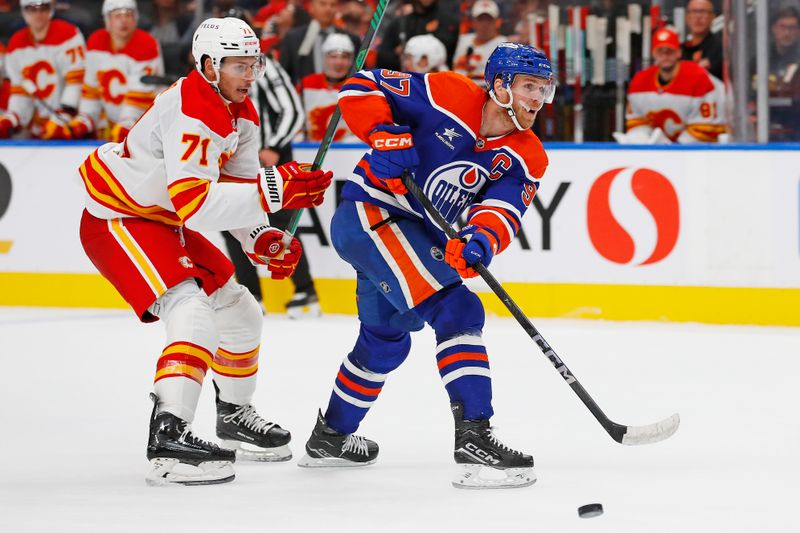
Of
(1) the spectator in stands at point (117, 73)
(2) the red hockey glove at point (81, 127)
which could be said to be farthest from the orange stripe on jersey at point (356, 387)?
(2) the red hockey glove at point (81, 127)

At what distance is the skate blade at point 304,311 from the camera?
20.7 feet

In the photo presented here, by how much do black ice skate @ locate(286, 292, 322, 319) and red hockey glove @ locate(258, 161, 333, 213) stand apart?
2829mm

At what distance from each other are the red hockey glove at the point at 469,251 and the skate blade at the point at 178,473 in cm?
80

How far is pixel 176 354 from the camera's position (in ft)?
11.0

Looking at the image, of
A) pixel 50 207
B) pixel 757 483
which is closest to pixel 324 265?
pixel 50 207

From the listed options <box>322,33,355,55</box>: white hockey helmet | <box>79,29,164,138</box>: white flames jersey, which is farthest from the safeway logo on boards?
<box>79,29,164,138</box>: white flames jersey

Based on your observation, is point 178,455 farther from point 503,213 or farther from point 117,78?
point 117,78

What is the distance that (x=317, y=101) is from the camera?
22.6ft

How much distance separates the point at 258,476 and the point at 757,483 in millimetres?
1277

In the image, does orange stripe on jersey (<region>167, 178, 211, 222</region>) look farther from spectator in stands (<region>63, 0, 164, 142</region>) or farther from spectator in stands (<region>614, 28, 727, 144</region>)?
spectator in stands (<region>63, 0, 164, 142</region>)

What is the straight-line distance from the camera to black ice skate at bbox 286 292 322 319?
20.7 ft

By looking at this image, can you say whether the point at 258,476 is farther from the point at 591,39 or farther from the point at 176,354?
the point at 591,39

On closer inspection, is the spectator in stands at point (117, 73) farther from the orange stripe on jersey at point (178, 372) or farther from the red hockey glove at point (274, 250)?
the orange stripe on jersey at point (178, 372)

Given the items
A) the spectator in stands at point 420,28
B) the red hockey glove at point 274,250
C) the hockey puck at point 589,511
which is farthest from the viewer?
the spectator in stands at point 420,28
